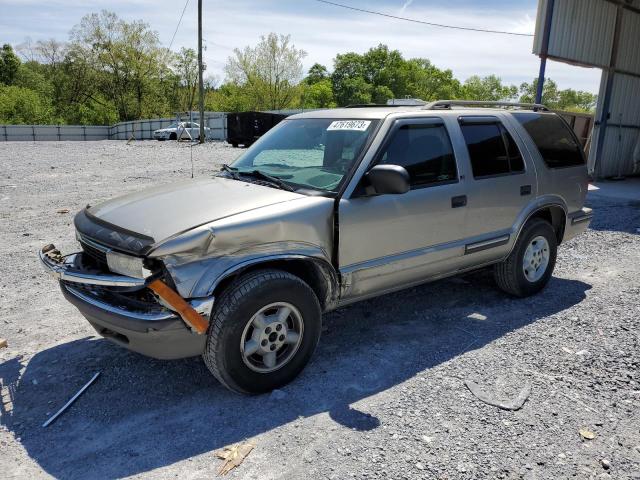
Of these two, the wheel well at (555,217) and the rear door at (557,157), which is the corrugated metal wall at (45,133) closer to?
the rear door at (557,157)

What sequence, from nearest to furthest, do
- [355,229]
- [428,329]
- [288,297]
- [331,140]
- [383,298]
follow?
[288,297]
[355,229]
[331,140]
[428,329]
[383,298]

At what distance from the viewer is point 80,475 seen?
8.75 feet

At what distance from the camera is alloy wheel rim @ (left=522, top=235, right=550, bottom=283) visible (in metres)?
5.15

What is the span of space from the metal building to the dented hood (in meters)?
12.3

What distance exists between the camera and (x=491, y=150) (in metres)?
4.66

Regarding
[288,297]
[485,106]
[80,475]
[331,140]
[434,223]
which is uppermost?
[485,106]

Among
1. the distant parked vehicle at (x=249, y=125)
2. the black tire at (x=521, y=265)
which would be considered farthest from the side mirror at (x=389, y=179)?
the distant parked vehicle at (x=249, y=125)

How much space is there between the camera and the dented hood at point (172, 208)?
3.14 meters

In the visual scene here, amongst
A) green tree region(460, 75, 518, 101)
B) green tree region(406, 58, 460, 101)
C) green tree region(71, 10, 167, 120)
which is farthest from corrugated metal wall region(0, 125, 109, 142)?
green tree region(460, 75, 518, 101)

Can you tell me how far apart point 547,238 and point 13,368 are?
16.1 feet

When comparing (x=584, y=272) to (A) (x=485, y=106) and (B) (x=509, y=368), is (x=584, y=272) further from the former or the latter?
(B) (x=509, y=368)

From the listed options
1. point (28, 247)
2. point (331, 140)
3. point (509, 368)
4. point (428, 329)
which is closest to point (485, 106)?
point (331, 140)

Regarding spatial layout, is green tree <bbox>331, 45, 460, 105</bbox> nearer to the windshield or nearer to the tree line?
the tree line

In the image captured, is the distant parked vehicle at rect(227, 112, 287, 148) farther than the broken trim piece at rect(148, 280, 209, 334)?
Yes
